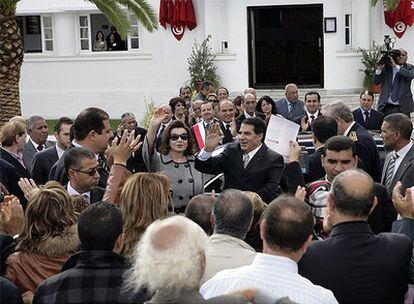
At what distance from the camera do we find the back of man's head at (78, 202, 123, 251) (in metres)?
4.00

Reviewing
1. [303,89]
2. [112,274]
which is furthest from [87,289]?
[303,89]

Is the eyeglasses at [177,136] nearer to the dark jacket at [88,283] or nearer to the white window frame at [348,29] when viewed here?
the dark jacket at [88,283]

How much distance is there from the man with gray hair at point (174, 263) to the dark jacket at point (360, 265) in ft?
3.45

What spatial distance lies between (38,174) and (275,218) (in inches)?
196

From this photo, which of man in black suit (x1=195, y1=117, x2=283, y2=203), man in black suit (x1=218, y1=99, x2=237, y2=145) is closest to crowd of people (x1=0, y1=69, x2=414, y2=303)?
man in black suit (x1=195, y1=117, x2=283, y2=203)

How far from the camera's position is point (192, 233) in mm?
3244

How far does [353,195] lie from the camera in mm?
4176

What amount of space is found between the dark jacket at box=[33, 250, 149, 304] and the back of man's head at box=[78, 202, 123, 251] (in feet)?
0.18

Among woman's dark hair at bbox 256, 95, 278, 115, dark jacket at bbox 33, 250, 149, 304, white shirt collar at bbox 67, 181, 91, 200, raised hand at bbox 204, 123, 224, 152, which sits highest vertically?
woman's dark hair at bbox 256, 95, 278, 115

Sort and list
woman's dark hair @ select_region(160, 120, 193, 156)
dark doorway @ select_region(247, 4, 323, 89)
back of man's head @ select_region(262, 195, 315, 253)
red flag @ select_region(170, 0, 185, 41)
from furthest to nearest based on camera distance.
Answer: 1. dark doorway @ select_region(247, 4, 323, 89)
2. red flag @ select_region(170, 0, 185, 41)
3. woman's dark hair @ select_region(160, 120, 193, 156)
4. back of man's head @ select_region(262, 195, 315, 253)

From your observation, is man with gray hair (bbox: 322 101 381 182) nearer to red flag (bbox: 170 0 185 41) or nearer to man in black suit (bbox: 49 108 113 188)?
man in black suit (bbox: 49 108 113 188)

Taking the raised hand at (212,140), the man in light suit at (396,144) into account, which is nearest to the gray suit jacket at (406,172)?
the man in light suit at (396,144)

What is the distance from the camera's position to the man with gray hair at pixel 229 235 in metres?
4.14

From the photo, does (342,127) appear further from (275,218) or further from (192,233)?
(192,233)
